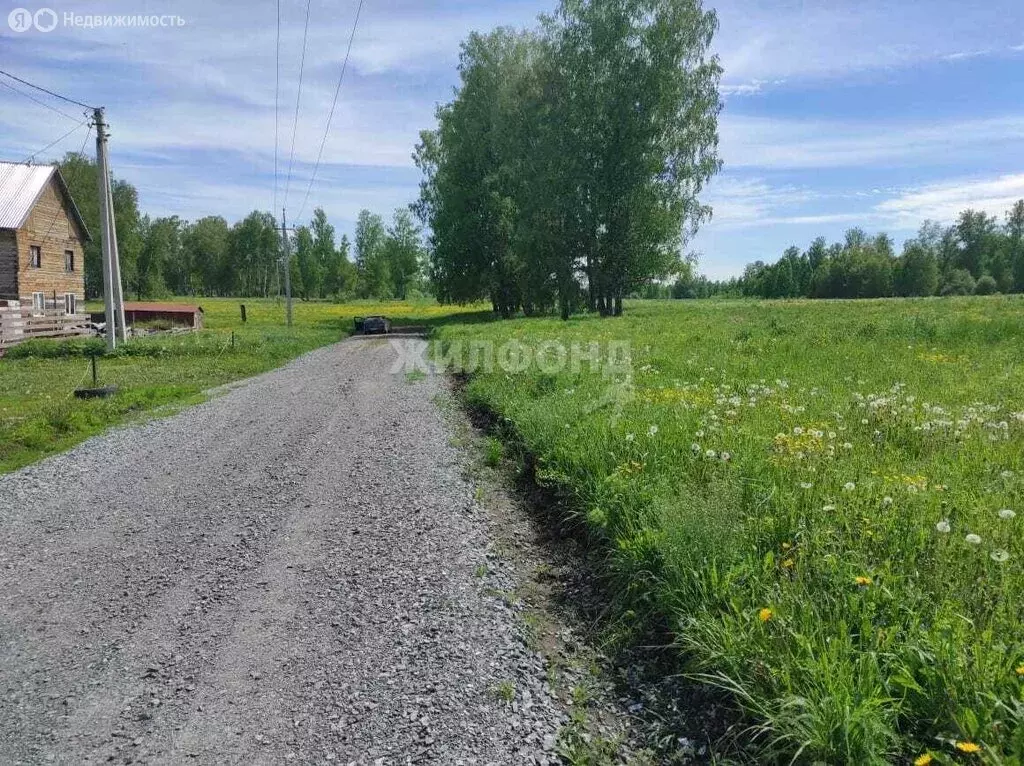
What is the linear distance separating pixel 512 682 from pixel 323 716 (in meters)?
1.02

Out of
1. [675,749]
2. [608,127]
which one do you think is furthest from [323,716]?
[608,127]

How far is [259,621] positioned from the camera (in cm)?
417

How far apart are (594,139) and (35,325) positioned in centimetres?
2855

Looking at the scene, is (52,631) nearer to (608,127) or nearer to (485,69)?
(608,127)

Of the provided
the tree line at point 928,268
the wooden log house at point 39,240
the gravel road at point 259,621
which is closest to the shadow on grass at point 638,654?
the gravel road at point 259,621

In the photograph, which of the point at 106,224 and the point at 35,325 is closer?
the point at 106,224

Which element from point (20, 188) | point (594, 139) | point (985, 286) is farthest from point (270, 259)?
point (985, 286)

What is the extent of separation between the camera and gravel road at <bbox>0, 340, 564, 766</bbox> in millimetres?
3078

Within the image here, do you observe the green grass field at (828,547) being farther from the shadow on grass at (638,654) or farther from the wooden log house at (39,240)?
the wooden log house at (39,240)

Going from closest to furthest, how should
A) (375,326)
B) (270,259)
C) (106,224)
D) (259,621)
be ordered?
1. (259,621)
2. (106,224)
3. (375,326)
4. (270,259)

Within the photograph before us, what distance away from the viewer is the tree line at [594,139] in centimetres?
3181

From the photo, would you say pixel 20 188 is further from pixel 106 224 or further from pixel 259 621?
pixel 259 621

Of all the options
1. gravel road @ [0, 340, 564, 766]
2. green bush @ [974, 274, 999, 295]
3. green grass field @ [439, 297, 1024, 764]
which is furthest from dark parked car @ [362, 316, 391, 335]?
green bush @ [974, 274, 999, 295]

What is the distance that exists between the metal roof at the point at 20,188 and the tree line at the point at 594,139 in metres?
26.2
